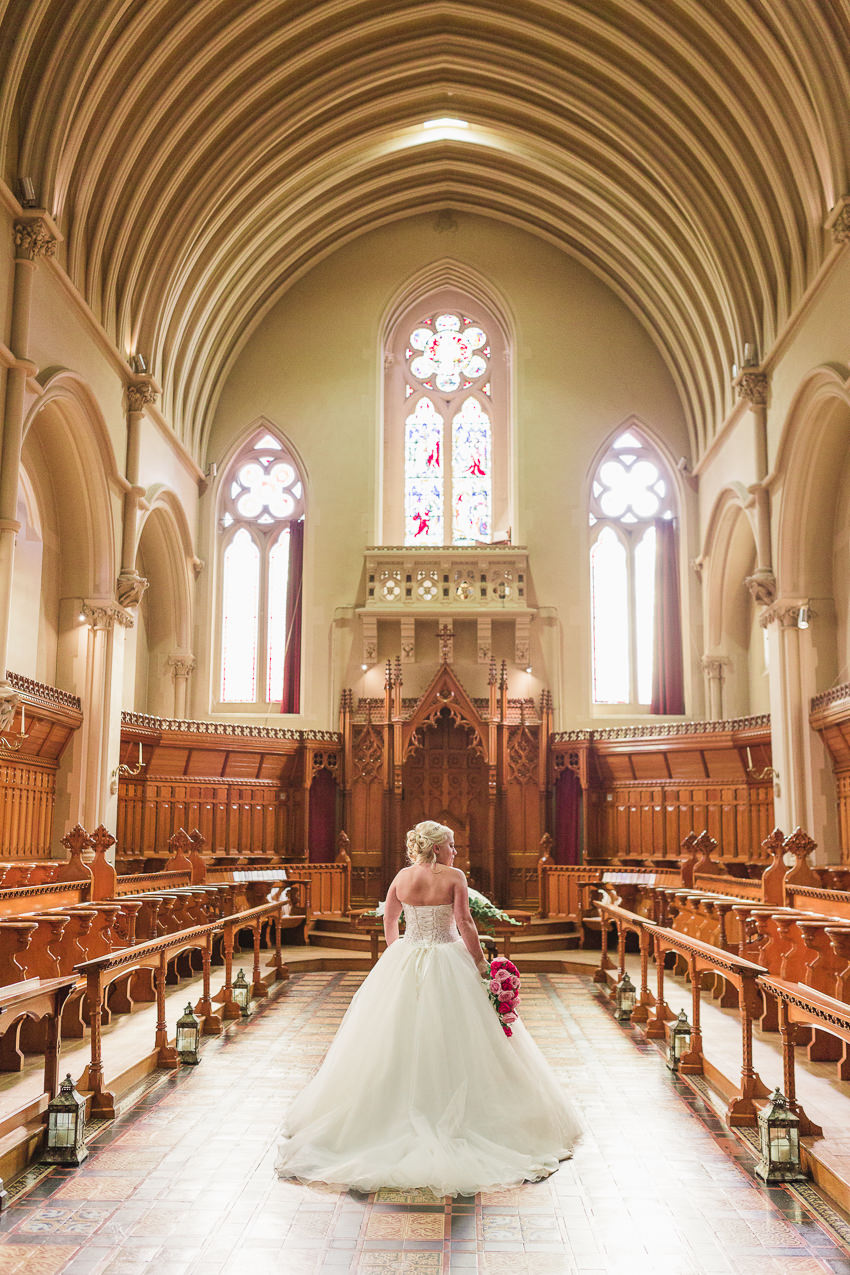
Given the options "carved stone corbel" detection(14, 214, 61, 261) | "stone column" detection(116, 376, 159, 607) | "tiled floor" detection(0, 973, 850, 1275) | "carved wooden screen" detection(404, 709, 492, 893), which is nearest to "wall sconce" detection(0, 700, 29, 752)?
"stone column" detection(116, 376, 159, 607)

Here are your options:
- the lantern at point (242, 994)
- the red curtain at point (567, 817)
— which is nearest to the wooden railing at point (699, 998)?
the lantern at point (242, 994)

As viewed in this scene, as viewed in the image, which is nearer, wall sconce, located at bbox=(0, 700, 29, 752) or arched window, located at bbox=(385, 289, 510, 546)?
wall sconce, located at bbox=(0, 700, 29, 752)

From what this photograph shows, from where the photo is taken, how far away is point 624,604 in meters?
20.2

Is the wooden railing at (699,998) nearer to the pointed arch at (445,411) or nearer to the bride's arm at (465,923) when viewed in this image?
the bride's arm at (465,923)

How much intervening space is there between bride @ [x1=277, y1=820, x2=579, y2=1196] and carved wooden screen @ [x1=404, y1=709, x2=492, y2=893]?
12.3m

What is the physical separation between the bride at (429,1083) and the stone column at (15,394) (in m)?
6.74

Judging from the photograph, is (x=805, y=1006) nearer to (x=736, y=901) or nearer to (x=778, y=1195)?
(x=778, y=1195)

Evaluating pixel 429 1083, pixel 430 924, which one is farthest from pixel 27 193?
pixel 429 1083

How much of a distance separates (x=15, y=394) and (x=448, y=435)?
10306mm

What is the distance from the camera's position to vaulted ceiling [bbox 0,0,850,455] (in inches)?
499

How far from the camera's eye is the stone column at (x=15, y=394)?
1131 cm

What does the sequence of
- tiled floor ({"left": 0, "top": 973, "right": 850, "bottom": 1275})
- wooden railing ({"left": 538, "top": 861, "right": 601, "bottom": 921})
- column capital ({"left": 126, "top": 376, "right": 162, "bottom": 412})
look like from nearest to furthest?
tiled floor ({"left": 0, "top": 973, "right": 850, "bottom": 1275}), column capital ({"left": 126, "top": 376, "right": 162, "bottom": 412}), wooden railing ({"left": 538, "top": 861, "right": 601, "bottom": 921})

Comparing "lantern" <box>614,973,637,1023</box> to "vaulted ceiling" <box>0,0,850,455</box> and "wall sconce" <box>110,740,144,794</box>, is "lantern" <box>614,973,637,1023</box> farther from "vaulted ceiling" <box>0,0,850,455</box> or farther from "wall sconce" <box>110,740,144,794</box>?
"vaulted ceiling" <box>0,0,850,455</box>

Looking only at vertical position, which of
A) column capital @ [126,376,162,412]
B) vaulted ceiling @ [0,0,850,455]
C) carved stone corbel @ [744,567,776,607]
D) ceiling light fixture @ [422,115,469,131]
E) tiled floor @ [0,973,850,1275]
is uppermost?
ceiling light fixture @ [422,115,469,131]
